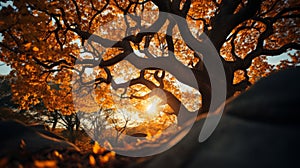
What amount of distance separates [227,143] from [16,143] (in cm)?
285

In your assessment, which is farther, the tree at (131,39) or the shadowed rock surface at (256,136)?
the tree at (131,39)

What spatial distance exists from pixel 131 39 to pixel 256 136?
27.6 ft

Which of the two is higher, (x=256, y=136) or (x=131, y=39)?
(x=131, y=39)

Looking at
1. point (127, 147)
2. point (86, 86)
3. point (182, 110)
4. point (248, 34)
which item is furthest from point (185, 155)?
point (248, 34)

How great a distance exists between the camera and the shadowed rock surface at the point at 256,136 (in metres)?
1.52

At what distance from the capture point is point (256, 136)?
1658 millimetres

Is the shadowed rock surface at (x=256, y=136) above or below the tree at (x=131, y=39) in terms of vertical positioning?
below

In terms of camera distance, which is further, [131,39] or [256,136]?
[131,39]

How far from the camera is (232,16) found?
29.3ft

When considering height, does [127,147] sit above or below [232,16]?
below

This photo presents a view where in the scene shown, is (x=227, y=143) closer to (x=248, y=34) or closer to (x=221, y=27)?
(x=221, y=27)

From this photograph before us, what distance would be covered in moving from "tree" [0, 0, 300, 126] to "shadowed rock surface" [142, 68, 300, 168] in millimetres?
5808

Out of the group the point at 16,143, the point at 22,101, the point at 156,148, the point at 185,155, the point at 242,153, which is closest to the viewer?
the point at 242,153

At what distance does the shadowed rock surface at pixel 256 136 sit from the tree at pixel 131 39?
19.1 ft
